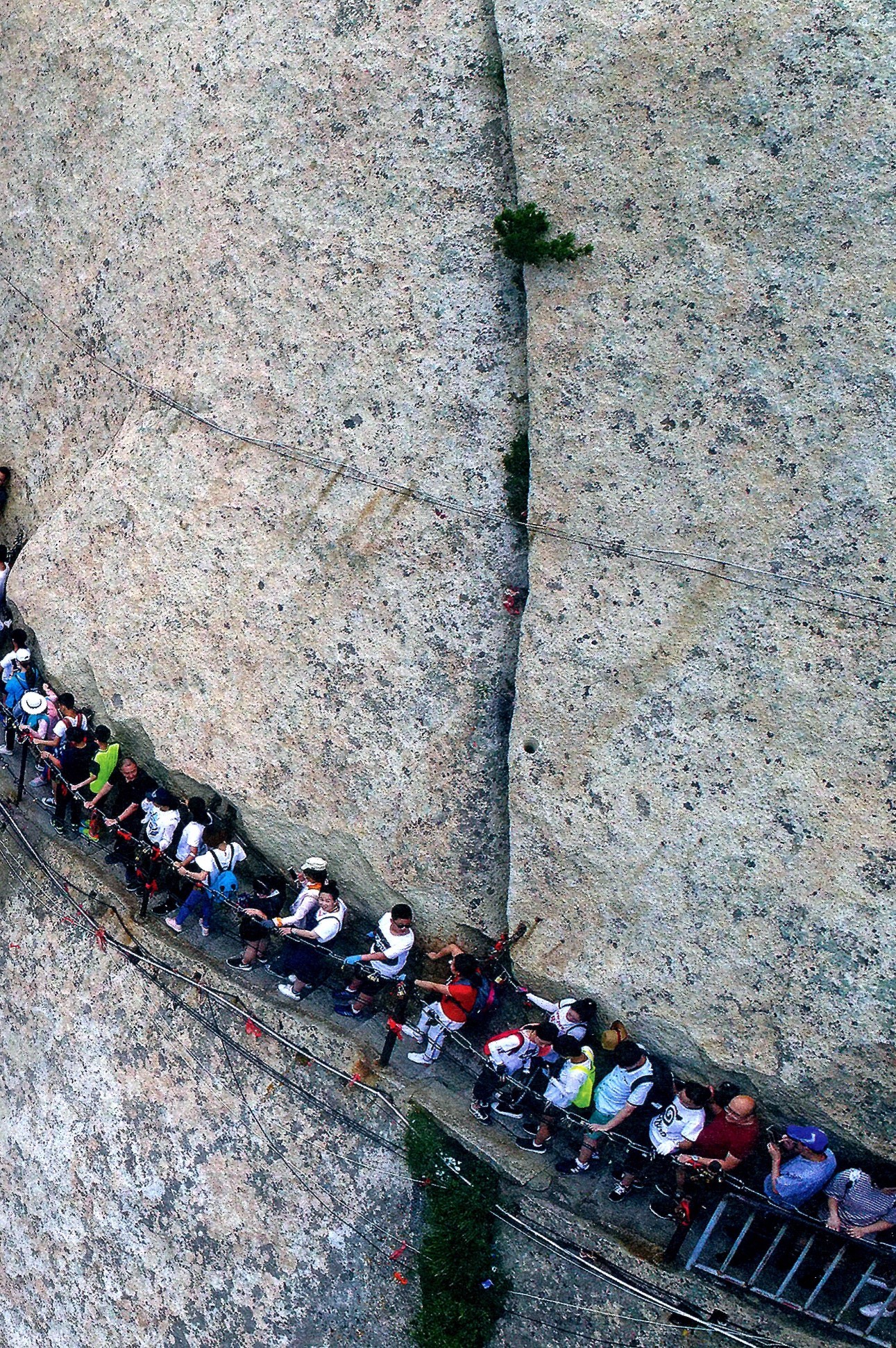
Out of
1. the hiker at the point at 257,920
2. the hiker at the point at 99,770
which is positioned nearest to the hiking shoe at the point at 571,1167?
the hiker at the point at 257,920

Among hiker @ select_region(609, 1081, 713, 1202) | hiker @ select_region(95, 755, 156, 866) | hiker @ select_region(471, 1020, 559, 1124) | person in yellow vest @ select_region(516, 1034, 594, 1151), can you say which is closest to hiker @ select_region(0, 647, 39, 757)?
hiker @ select_region(95, 755, 156, 866)

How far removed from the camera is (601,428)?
1014 centimetres

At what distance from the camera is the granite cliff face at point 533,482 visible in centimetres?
923

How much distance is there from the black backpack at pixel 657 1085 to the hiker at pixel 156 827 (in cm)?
592

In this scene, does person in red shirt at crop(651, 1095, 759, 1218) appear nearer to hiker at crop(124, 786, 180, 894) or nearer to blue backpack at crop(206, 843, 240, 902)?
blue backpack at crop(206, 843, 240, 902)

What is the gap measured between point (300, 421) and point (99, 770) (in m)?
5.02

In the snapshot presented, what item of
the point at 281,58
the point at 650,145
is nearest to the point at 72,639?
the point at 281,58

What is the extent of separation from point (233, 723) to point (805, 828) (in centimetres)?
670

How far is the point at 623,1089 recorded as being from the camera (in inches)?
384

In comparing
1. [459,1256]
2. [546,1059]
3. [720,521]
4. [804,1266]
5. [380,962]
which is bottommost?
[459,1256]

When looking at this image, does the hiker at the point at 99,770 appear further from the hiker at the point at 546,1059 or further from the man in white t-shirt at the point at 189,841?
the hiker at the point at 546,1059

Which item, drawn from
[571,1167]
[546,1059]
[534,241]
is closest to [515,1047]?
[546,1059]

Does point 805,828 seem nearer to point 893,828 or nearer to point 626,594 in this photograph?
point 893,828

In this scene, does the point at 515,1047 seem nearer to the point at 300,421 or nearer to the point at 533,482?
the point at 533,482
